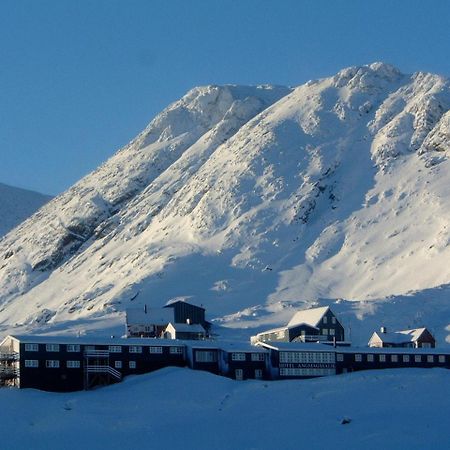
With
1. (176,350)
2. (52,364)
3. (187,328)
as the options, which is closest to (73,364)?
(52,364)

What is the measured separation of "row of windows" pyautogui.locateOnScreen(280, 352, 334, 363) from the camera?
293 feet

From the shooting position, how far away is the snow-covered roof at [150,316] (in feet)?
400

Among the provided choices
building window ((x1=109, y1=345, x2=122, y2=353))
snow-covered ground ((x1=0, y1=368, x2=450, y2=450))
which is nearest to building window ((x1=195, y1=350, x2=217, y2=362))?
snow-covered ground ((x1=0, y1=368, x2=450, y2=450))

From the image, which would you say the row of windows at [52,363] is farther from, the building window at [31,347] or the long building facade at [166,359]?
the building window at [31,347]

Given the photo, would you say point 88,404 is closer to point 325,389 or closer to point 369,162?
point 325,389

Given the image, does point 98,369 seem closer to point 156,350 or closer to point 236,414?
point 156,350

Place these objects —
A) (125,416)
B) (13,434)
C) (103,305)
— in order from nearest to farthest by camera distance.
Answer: (13,434), (125,416), (103,305)

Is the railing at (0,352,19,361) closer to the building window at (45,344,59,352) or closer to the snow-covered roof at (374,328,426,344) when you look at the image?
the building window at (45,344,59,352)

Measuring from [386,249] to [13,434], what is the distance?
106161mm

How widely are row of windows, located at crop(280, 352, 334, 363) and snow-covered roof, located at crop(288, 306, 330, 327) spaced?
22337 millimetres

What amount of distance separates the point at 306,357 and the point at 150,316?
119ft

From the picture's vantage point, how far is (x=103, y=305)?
155500mm

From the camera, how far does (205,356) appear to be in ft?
289

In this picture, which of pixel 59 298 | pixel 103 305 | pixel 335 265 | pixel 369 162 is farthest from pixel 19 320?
pixel 369 162
